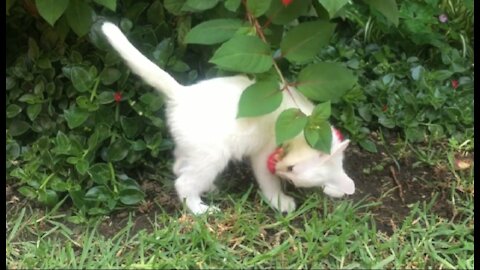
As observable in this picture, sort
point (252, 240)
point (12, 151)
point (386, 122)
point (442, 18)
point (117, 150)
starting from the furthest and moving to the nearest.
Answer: point (442, 18) → point (386, 122) → point (12, 151) → point (117, 150) → point (252, 240)

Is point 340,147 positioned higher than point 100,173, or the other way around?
point 340,147

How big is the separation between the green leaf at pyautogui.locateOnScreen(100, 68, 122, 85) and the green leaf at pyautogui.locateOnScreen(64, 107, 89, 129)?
0.14m

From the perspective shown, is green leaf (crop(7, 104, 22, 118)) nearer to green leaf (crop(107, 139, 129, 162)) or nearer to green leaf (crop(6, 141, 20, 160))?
green leaf (crop(6, 141, 20, 160))

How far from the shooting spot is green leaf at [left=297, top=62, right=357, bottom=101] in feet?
7.08

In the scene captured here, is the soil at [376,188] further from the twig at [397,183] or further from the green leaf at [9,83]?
the green leaf at [9,83]

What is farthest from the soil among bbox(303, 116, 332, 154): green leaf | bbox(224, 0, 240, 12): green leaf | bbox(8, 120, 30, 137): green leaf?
bbox(224, 0, 240, 12): green leaf

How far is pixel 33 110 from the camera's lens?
2656 mm

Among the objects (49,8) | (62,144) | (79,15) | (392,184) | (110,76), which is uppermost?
(49,8)

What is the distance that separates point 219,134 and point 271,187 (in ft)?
1.14

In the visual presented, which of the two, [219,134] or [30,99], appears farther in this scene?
[30,99]

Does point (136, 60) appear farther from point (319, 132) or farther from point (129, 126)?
point (319, 132)

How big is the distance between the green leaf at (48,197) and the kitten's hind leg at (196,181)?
428 millimetres

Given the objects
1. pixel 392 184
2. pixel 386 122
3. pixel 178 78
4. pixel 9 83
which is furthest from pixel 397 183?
pixel 9 83

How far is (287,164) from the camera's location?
2299 millimetres
